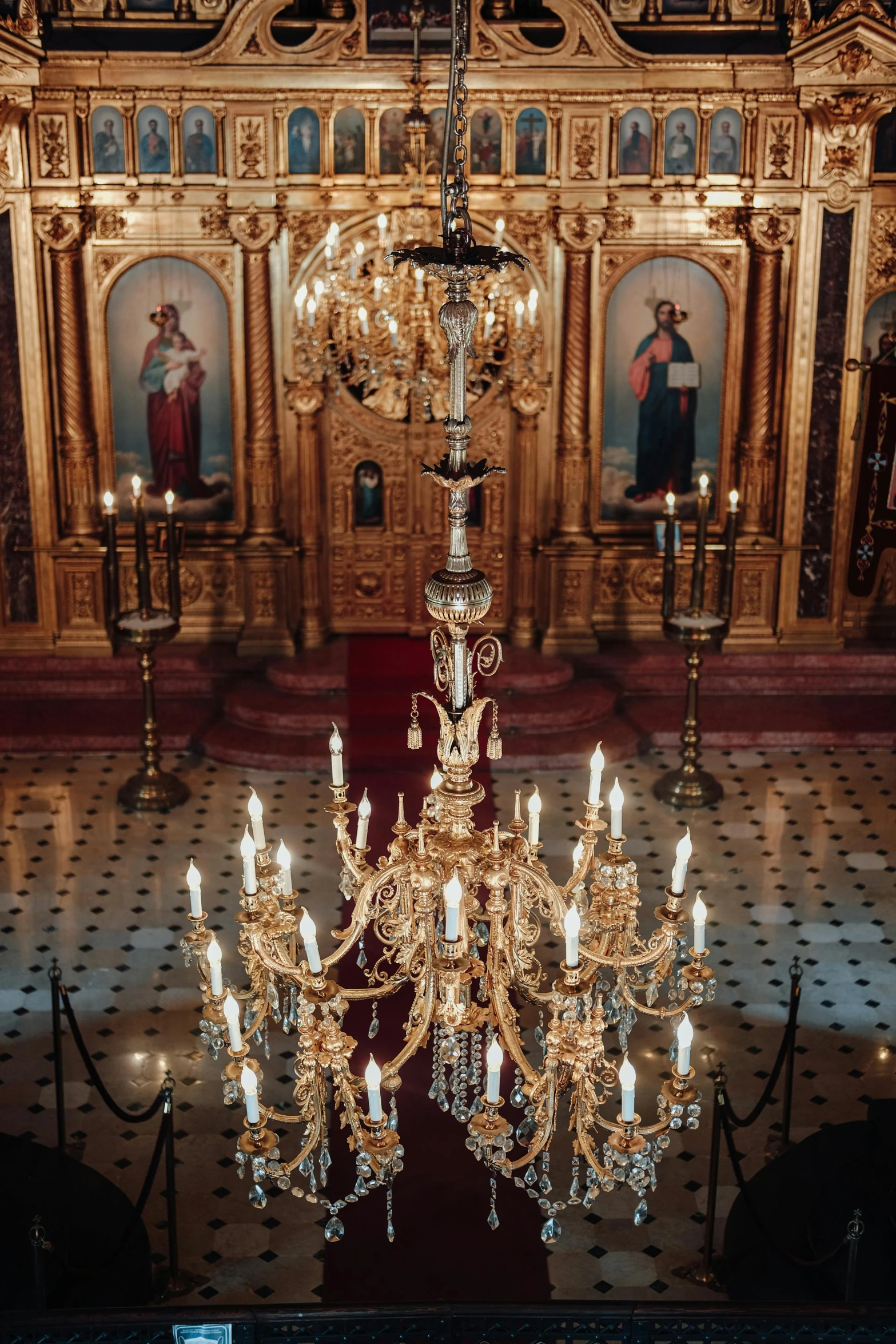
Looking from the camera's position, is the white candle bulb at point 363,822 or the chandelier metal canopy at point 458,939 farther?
the white candle bulb at point 363,822

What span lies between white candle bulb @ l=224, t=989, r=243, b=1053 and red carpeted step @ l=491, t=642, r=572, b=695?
7620 millimetres

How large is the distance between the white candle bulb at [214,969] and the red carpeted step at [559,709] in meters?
7.01

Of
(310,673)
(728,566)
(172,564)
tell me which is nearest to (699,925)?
(728,566)

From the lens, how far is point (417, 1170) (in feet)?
24.1

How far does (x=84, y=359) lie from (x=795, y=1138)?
7.69m

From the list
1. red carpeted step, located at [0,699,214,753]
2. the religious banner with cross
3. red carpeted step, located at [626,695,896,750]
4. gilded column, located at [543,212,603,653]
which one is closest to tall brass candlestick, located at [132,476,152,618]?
red carpeted step, located at [0,699,214,753]

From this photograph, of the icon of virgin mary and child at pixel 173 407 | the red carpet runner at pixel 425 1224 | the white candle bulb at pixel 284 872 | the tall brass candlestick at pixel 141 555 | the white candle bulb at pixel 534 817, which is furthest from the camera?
the icon of virgin mary and child at pixel 173 407

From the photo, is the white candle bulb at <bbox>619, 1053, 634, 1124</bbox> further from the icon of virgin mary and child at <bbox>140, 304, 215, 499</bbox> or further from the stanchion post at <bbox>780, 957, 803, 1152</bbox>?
the icon of virgin mary and child at <bbox>140, 304, 215, 499</bbox>

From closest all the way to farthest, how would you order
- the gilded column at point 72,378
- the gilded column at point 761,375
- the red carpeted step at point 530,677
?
the gilded column at point 72,378 < the gilded column at point 761,375 < the red carpeted step at point 530,677

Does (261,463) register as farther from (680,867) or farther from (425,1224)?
(680,867)

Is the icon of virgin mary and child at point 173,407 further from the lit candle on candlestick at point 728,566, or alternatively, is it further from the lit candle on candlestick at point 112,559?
the lit candle on candlestick at point 728,566

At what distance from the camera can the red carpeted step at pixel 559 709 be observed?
1191cm

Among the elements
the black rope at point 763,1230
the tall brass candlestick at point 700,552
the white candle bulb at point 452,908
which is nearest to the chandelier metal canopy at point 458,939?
the white candle bulb at point 452,908

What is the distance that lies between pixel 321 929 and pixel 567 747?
2875 millimetres
